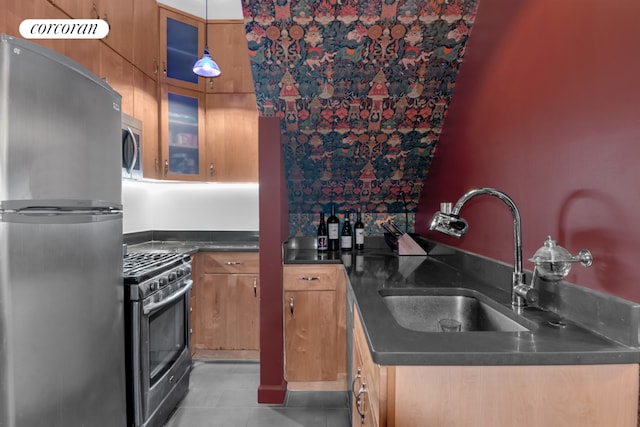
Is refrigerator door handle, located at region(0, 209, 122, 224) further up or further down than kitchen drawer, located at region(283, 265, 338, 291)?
further up

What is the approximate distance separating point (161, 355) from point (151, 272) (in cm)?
50

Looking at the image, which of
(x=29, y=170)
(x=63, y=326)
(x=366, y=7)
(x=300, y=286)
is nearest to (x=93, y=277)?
(x=63, y=326)

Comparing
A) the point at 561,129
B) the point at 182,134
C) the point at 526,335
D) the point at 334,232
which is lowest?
the point at 526,335

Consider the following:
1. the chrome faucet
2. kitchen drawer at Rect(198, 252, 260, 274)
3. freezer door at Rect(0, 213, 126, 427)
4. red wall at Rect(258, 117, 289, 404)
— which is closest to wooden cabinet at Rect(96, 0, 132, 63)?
red wall at Rect(258, 117, 289, 404)

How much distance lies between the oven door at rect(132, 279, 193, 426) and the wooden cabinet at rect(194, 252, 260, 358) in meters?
0.50

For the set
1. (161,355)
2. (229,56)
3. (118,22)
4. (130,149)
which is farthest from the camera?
(229,56)

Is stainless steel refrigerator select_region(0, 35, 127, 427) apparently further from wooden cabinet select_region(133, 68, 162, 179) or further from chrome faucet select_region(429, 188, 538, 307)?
chrome faucet select_region(429, 188, 538, 307)

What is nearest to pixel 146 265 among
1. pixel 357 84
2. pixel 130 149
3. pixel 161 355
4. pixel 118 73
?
pixel 161 355

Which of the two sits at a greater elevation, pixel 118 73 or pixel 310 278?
pixel 118 73

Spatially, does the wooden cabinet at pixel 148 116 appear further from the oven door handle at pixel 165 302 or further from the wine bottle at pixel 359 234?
the wine bottle at pixel 359 234

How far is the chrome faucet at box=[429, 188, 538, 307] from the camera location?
1.09 metres

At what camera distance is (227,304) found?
2.92 m

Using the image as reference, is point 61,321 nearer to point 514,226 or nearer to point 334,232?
point 514,226

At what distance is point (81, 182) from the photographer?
1.40m
